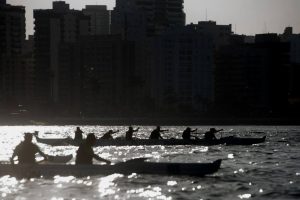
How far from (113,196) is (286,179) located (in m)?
13.8

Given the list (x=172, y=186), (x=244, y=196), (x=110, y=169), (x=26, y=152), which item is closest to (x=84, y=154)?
(x=110, y=169)

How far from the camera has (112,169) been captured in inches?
1961

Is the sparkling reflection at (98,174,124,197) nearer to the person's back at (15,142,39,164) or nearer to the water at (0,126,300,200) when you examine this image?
the water at (0,126,300,200)

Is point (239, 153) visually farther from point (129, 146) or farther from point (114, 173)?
point (114, 173)

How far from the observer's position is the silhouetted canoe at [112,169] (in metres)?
48.6

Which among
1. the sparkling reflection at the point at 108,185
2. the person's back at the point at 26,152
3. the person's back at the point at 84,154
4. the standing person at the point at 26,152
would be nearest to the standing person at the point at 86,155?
the person's back at the point at 84,154

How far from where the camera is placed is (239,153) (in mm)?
Answer: 77688

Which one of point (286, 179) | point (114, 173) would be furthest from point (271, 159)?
point (114, 173)

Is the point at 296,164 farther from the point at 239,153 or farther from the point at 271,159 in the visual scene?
the point at 239,153

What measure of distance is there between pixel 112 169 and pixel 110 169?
135 mm

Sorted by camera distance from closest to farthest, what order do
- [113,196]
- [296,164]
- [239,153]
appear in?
[113,196], [296,164], [239,153]

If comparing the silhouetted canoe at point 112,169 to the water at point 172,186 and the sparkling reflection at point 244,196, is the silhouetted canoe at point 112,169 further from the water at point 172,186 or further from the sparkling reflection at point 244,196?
the sparkling reflection at point 244,196

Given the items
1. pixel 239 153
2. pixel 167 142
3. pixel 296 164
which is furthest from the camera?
pixel 167 142

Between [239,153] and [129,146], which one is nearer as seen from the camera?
Result: [239,153]
